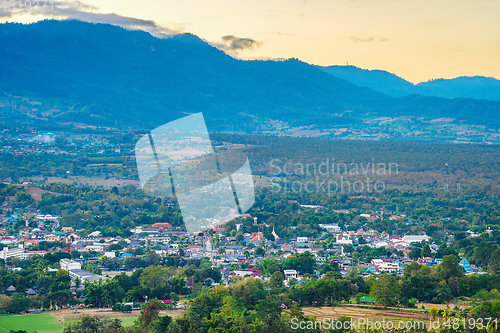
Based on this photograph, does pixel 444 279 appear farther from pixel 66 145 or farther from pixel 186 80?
pixel 186 80

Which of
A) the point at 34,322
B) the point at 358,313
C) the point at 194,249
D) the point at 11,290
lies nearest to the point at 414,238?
the point at 194,249

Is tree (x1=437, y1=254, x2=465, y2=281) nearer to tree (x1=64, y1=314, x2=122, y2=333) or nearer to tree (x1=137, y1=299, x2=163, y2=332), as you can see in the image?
tree (x1=137, y1=299, x2=163, y2=332)

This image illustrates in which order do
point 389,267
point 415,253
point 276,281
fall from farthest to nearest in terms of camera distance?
point 415,253, point 389,267, point 276,281

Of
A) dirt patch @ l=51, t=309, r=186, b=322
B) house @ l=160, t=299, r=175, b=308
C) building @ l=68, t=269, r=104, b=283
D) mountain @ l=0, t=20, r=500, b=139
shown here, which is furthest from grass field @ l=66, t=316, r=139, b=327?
mountain @ l=0, t=20, r=500, b=139

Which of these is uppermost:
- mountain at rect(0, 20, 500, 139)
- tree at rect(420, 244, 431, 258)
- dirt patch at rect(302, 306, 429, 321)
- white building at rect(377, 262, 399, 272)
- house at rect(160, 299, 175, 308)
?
mountain at rect(0, 20, 500, 139)

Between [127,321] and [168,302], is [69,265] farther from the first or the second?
[127,321]

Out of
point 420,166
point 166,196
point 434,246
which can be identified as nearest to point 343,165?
point 420,166

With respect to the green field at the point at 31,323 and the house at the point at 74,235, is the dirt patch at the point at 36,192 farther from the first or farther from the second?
the green field at the point at 31,323
